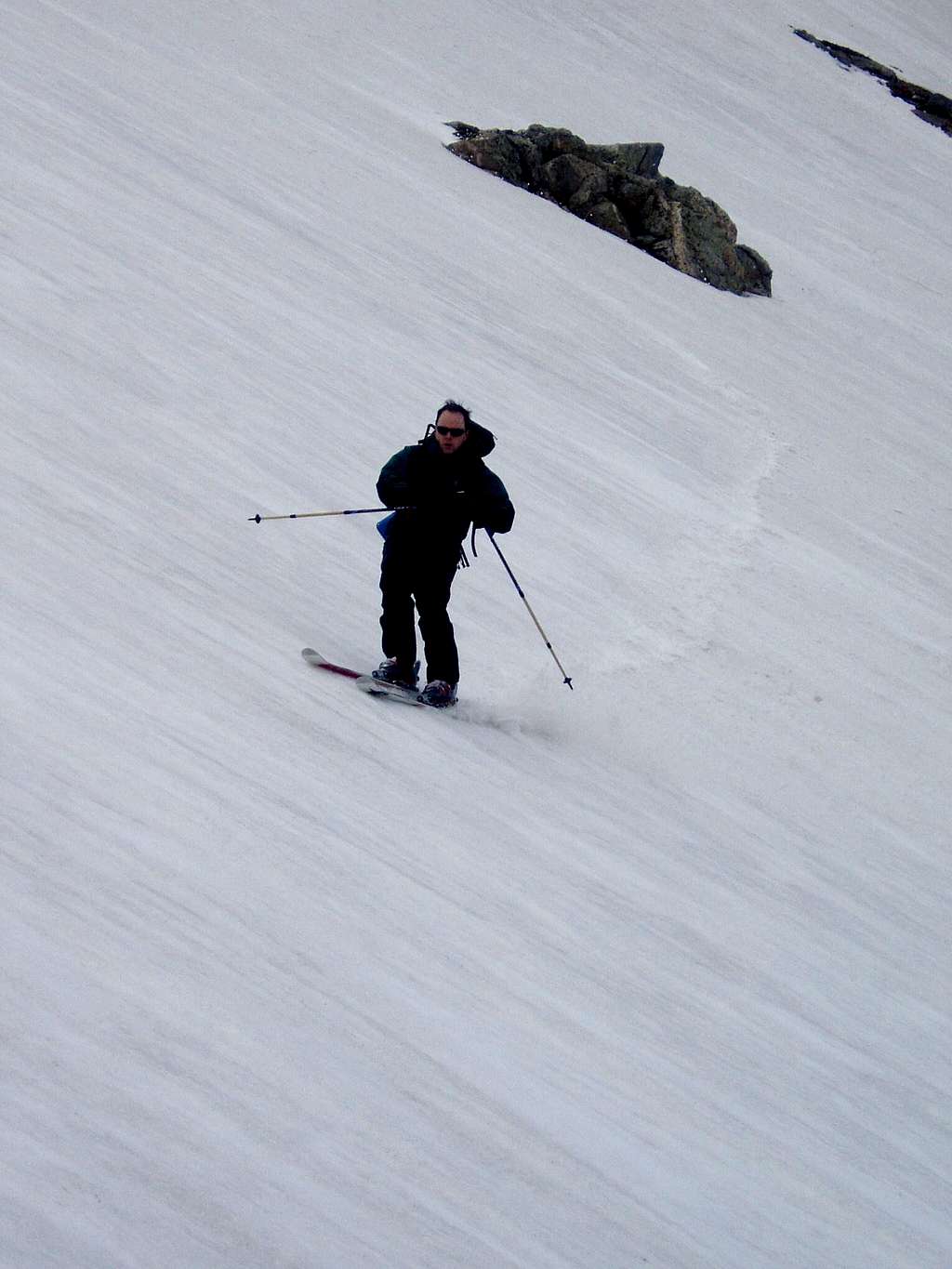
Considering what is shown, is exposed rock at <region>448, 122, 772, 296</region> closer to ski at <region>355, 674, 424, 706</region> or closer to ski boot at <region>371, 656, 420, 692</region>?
ski boot at <region>371, 656, 420, 692</region>

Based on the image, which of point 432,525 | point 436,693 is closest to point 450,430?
point 432,525

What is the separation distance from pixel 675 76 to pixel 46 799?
3302 cm

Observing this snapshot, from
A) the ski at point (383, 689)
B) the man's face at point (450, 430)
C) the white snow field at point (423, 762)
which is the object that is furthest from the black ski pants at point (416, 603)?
the man's face at point (450, 430)

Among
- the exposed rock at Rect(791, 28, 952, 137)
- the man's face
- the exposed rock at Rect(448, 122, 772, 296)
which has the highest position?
the exposed rock at Rect(791, 28, 952, 137)

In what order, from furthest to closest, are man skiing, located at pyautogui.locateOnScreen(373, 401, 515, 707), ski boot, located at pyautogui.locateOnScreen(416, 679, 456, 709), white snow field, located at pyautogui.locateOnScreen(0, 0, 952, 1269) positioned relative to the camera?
ski boot, located at pyautogui.locateOnScreen(416, 679, 456, 709), man skiing, located at pyautogui.locateOnScreen(373, 401, 515, 707), white snow field, located at pyautogui.locateOnScreen(0, 0, 952, 1269)

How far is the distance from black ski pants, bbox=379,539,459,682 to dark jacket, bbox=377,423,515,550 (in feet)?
0.77

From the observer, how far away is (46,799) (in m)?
4.72

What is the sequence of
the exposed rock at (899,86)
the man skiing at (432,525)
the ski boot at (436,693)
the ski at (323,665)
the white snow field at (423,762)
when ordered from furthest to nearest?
the exposed rock at (899,86)
the ski boot at (436,693)
the ski at (323,665)
the man skiing at (432,525)
the white snow field at (423,762)

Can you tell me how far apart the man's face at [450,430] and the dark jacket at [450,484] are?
67 millimetres

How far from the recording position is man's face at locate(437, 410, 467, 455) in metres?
6.27

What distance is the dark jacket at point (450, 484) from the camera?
6.45 m

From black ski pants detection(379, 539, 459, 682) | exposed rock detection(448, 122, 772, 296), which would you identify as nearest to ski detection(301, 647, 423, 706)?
black ski pants detection(379, 539, 459, 682)

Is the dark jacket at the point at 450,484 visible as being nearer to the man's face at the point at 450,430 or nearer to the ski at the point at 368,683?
the man's face at the point at 450,430

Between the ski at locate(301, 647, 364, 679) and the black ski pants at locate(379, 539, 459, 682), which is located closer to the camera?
the black ski pants at locate(379, 539, 459, 682)
